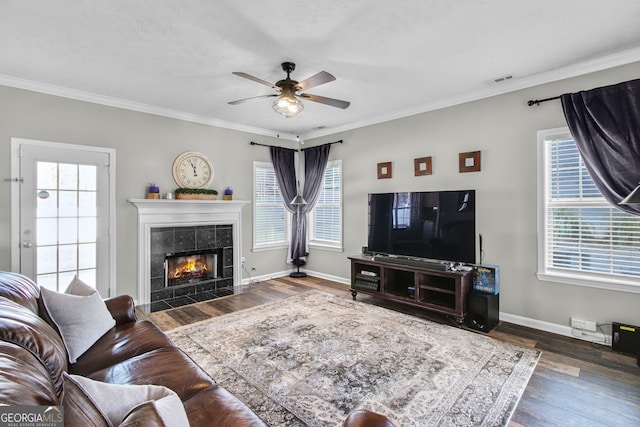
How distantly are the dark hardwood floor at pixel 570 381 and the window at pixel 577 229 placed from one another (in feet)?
2.21

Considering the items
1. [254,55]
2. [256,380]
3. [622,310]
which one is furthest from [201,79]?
[622,310]

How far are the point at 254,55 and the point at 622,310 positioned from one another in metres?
4.26

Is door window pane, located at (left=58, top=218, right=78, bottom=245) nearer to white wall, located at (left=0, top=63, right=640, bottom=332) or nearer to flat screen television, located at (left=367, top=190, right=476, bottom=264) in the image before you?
white wall, located at (left=0, top=63, right=640, bottom=332)

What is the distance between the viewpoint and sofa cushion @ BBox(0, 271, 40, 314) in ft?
5.70

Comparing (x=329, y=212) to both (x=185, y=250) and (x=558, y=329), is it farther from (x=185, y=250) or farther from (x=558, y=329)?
(x=558, y=329)

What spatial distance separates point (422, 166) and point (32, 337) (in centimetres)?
423

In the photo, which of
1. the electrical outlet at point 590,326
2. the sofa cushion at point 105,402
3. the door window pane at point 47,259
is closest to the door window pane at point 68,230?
the door window pane at point 47,259

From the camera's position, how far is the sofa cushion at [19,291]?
1.74 metres

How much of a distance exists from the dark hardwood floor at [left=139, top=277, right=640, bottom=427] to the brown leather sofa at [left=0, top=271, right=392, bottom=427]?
1.53 meters

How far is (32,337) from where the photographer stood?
4.39 ft

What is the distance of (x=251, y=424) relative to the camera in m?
1.24

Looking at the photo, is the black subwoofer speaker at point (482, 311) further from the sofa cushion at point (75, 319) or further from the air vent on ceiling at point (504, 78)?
the sofa cushion at point (75, 319)

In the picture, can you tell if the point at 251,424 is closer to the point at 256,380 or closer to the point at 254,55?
the point at 256,380

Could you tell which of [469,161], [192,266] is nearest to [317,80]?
[469,161]
